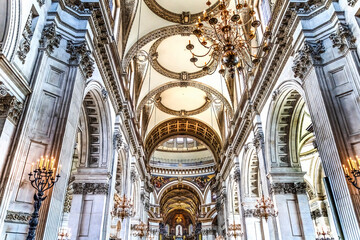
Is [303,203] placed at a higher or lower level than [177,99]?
lower

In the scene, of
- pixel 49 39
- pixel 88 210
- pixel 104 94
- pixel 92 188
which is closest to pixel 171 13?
pixel 104 94

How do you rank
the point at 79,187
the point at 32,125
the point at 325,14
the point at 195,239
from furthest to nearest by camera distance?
the point at 195,239 < the point at 79,187 < the point at 325,14 < the point at 32,125

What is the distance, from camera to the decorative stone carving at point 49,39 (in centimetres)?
684

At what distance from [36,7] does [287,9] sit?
22.4 feet

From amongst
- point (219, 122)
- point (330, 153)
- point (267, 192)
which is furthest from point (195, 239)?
point (330, 153)

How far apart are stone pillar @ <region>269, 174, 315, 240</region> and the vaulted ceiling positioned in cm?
705

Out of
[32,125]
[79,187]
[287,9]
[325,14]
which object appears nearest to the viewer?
[32,125]

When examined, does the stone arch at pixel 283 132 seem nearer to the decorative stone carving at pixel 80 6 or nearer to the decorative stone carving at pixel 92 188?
the decorative stone carving at pixel 92 188

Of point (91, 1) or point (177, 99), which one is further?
point (177, 99)

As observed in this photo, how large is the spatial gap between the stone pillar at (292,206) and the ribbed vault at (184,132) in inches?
479

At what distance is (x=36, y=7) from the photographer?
263 inches

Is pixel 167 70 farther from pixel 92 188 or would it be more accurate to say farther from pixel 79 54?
pixel 79 54

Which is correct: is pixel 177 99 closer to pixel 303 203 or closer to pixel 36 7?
pixel 303 203

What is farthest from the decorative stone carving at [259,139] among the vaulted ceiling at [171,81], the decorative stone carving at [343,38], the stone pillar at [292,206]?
the vaulted ceiling at [171,81]
